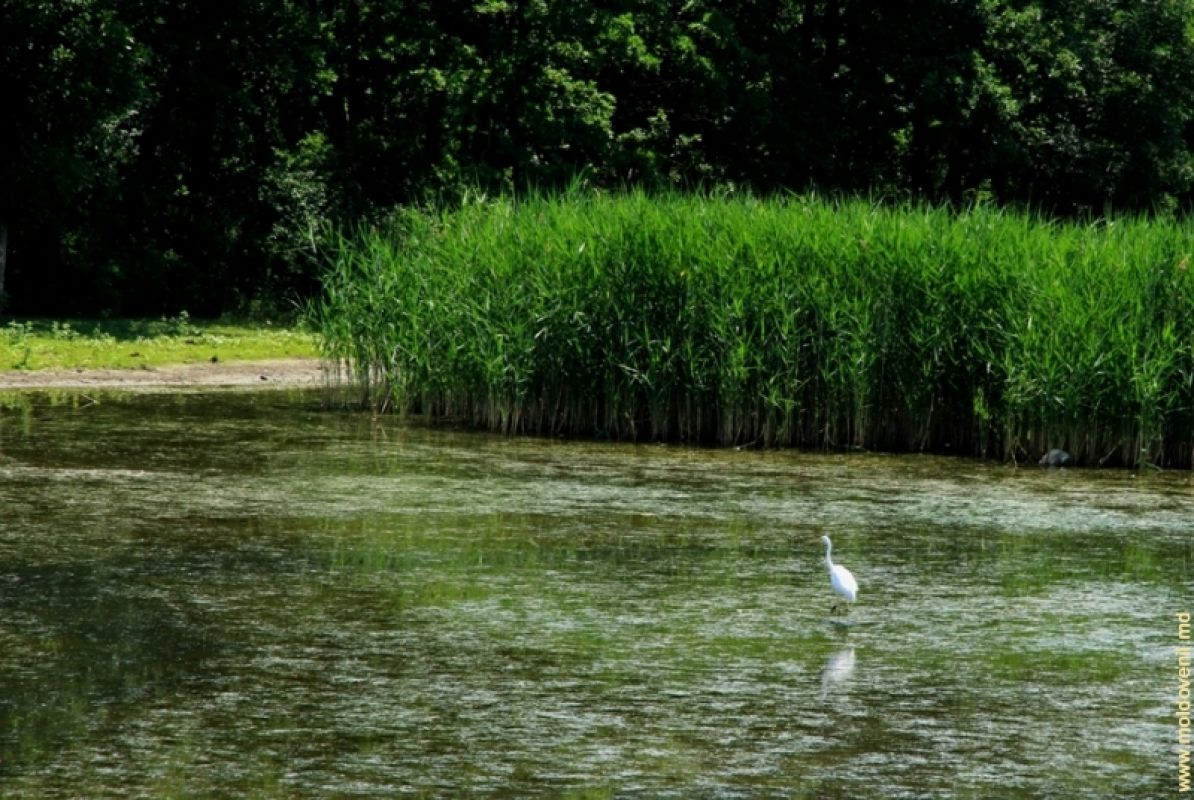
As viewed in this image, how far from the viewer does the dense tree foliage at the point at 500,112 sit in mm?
27094

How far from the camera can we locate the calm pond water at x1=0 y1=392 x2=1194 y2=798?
23.0 feet

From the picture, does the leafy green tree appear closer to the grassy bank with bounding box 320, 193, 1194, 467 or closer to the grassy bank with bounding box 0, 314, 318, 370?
the grassy bank with bounding box 0, 314, 318, 370

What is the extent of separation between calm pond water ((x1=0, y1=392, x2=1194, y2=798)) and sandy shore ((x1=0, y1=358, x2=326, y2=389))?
15.5 ft

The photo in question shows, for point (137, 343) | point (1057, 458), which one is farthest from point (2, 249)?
point (1057, 458)

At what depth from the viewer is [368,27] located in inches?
1241

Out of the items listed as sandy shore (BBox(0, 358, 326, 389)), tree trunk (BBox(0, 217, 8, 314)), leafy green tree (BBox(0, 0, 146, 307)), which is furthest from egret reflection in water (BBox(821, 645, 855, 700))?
tree trunk (BBox(0, 217, 8, 314))

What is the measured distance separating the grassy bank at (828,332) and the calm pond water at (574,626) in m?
0.87

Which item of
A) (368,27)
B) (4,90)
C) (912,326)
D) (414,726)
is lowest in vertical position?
(414,726)

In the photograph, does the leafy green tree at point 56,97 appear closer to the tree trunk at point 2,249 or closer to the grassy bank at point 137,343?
the tree trunk at point 2,249

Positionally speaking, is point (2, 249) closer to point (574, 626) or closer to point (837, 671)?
point (574, 626)

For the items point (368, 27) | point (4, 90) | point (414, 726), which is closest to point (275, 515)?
point (414, 726)

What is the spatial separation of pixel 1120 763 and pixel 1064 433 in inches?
359

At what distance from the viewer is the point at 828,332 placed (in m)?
16.8

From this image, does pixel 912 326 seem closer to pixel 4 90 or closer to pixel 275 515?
pixel 275 515
